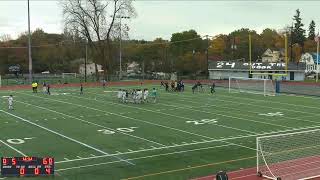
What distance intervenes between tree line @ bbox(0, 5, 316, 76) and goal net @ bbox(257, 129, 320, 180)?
2194 inches

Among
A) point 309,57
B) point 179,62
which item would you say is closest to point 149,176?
point 179,62

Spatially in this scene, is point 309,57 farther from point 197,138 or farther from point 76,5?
point 197,138

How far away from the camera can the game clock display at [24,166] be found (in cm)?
1526

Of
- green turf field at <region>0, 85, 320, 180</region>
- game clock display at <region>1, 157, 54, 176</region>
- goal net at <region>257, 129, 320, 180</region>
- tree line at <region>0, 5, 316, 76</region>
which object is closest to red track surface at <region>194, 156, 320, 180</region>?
goal net at <region>257, 129, 320, 180</region>

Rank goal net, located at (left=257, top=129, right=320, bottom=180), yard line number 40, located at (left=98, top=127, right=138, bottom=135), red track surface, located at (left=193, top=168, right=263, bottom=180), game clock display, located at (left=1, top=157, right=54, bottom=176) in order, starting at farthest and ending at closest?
yard line number 40, located at (left=98, top=127, right=138, bottom=135) < goal net, located at (left=257, top=129, right=320, bottom=180) < red track surface, located at (left=193, top=168, right=263, bottom=180) < game clock display, located at (left=1, top=157, right=54, bottom=176)

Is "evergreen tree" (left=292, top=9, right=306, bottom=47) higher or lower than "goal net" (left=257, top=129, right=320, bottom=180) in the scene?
higher

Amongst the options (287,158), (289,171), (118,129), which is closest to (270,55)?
(118,129)

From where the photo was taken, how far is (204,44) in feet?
335

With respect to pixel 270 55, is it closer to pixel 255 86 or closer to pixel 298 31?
pixel 298 31

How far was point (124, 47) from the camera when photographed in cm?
10625

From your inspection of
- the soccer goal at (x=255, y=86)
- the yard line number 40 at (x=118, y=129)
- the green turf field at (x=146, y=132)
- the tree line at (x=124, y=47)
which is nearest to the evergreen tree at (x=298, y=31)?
the tree line at (x=124, y=47)

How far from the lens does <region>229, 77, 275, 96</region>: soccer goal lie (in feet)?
160

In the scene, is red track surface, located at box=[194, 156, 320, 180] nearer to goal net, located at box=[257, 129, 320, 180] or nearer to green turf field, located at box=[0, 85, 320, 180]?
goal net, located at box=[257, 129, 320, 180]

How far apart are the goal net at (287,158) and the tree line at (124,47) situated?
183 ft
